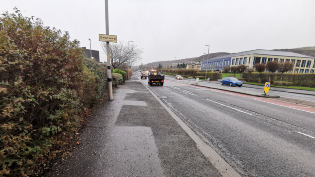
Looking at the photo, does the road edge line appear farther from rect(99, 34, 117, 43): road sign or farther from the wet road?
rect(99, 34, 117, 43): road sign

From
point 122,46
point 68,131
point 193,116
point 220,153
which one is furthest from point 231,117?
point 122,46

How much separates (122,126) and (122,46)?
1698 cm

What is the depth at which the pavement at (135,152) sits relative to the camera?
7.98 ft

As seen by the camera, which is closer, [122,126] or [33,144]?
[33,144]

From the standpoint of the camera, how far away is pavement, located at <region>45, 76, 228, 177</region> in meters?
2.43

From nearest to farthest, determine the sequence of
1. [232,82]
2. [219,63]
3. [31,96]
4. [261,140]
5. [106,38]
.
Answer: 1. [31,96]
2. [261,140]
3. [106,38]
4. [232,82]
5. [219,63]

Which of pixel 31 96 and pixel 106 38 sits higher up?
pixel 106 38

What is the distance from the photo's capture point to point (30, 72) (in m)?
2.31

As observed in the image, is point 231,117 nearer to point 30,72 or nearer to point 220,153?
point 220,153

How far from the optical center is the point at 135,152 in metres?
2.98

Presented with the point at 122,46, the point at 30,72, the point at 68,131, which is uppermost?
the point at 122,46

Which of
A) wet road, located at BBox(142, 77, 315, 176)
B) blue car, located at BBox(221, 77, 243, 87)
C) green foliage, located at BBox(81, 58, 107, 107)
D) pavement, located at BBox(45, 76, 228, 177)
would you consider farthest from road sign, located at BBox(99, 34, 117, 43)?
blue car, located at BBox(221, 77, 243, 87)

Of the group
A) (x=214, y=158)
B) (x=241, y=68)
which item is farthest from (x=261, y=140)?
(x=241, y=68)

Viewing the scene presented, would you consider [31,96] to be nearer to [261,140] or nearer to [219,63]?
[261,140]
